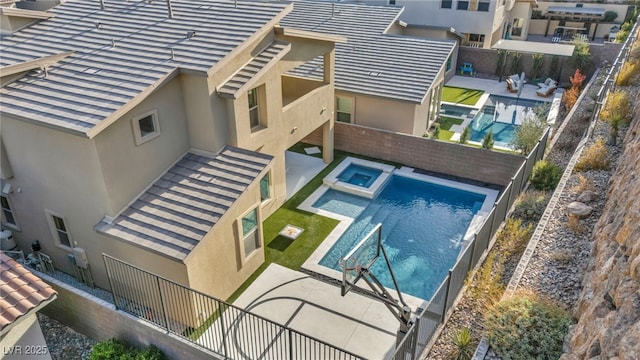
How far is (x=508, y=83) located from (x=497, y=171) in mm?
15268

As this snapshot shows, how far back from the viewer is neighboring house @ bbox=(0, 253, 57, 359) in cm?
904

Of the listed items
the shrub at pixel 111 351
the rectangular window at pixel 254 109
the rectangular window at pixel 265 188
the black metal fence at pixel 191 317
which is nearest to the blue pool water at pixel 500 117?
the rectangular window at pixel 265 188

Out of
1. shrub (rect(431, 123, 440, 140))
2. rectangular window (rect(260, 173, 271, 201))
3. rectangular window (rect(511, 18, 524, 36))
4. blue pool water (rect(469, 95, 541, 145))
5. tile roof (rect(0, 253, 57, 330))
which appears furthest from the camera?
rectangular window (rect(511, 18, 524, 36))

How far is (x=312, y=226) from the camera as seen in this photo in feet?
59.0

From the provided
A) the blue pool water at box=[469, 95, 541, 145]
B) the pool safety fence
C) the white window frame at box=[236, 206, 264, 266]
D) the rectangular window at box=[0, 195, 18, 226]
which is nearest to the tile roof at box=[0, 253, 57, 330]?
the white window frame at box=[236, 206, 264, 266]

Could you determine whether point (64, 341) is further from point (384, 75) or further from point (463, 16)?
point (463, 16)

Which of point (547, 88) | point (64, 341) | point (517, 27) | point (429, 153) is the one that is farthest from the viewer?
point (517, 27)

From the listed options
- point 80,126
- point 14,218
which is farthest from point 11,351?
point 14,218

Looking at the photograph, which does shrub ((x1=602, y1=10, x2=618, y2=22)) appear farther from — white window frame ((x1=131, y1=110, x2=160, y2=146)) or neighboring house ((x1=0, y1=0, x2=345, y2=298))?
white window frame ((x1=131, y1=110, x2=160, y2=146))

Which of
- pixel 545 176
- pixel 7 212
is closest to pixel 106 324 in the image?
pixel 7 212

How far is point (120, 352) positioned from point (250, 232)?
5140 mm

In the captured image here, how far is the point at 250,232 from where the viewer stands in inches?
588

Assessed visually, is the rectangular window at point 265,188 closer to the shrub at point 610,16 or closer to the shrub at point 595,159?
the shrub at point 595,159

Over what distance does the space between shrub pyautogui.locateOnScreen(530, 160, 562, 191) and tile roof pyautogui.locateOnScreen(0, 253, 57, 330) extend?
1686cm
